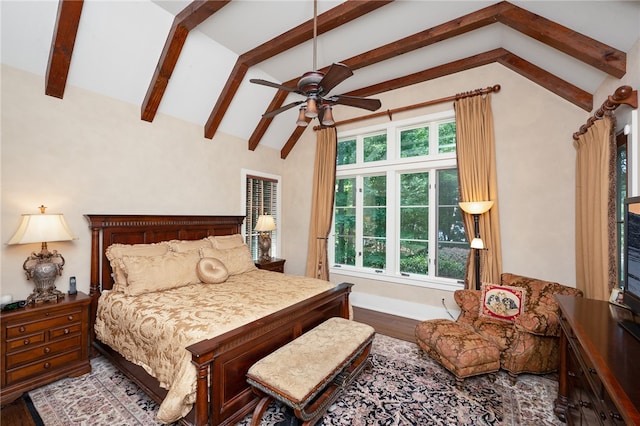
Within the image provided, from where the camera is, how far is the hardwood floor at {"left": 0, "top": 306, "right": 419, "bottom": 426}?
192 centimetres

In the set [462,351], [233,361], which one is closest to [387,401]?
[462,351]

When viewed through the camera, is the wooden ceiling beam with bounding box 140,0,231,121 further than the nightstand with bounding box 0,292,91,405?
Yes

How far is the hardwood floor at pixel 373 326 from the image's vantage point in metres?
1.92

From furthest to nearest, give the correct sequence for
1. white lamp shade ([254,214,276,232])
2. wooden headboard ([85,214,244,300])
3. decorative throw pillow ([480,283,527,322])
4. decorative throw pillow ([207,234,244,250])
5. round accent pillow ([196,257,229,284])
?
white lamp shade ([254,214,276,232])
decorative throw pillow ([207,234,244,250])
round accent pillow ([196,257,229,284])
wooden headboard ([85,214,244,300])
decorative throw pillow ([480,283,527,322])

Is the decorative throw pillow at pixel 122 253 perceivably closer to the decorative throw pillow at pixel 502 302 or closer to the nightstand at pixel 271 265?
the nightstand at pixel 271 265

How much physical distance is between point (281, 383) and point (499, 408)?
5.66 feet

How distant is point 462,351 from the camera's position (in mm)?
2289

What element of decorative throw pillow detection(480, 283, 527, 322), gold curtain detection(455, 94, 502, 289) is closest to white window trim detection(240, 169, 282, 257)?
gold curtain detection(455, 94, 502, 289)

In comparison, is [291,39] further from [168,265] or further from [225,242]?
[168,265]

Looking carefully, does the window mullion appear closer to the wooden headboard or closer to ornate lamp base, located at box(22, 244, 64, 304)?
the wooden headboard

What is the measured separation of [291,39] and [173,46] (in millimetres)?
1265

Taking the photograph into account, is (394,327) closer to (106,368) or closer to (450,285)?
(450,285)

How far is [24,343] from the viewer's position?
219cm

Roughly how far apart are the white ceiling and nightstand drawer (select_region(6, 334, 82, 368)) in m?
2.50
